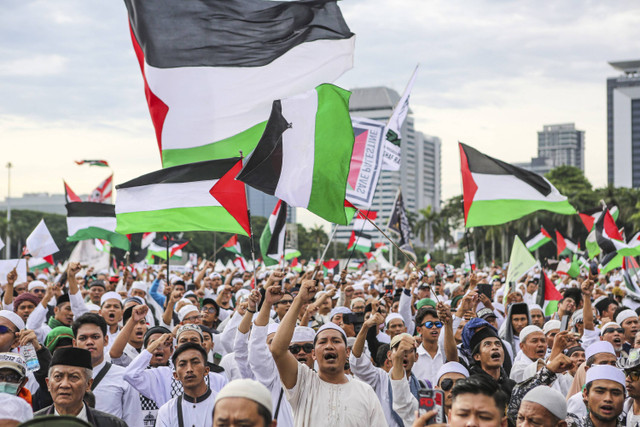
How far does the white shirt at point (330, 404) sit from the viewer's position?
5047 mm

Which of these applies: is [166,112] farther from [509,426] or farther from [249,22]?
[509,426]

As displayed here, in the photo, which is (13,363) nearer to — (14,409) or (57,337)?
(14,409)

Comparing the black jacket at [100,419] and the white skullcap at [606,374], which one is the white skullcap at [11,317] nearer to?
the black jacket at [100,419]

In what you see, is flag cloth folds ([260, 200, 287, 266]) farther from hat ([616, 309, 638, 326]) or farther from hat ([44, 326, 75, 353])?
hat ([44, 326, 75, 353])

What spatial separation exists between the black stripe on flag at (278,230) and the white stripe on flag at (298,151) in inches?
189

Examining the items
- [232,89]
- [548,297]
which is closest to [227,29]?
[232,89]

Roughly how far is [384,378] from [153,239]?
19.1m

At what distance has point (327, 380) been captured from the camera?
206 inches

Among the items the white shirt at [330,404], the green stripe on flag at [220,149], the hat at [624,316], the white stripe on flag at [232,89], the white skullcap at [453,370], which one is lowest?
the white shirt at [330,404]

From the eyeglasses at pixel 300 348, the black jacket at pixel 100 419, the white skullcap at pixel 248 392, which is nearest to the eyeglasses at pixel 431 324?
the eyeglasses at pixel 300 348

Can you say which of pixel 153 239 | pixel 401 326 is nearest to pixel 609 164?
pixel 153 239

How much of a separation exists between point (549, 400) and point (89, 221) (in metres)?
11.3

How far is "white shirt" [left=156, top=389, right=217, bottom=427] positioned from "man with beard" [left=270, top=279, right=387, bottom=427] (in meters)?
0.93

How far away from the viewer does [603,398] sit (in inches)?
211
